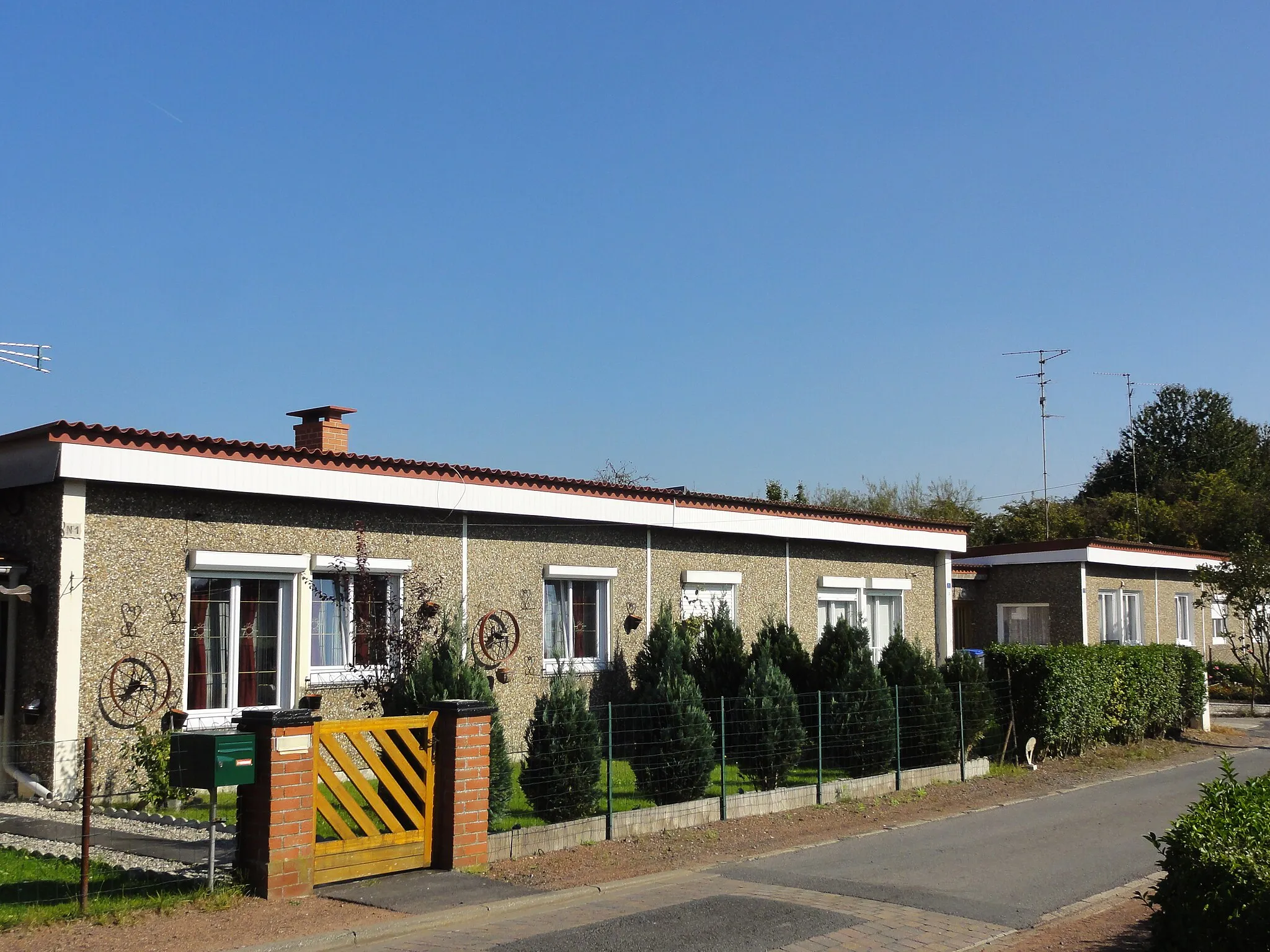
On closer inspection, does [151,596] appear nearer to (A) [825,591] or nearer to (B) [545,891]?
(B) [545,891]

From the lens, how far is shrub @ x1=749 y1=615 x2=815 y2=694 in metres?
17.2

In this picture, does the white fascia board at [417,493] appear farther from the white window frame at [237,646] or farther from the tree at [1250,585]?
the tree at [1250,585]

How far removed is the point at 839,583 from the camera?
22.4 m

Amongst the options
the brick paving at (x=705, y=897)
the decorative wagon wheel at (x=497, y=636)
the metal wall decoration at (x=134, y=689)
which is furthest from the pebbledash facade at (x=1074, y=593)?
the metal wall decoration at (x=134, y=689)

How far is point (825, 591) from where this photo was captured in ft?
73.3

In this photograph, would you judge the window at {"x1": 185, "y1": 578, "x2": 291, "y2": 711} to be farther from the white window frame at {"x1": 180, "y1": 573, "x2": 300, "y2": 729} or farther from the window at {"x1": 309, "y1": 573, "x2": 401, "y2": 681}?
the window at {"x1": 309, "y1": 573, "x2": 401, "y2": 681}

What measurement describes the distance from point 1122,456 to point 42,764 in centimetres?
7024

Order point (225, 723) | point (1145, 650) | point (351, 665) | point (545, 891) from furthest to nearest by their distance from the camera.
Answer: point (1145, 650) → point (351, 665) → point (225, 723) → point (545, 891)

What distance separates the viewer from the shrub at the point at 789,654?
56.3ft

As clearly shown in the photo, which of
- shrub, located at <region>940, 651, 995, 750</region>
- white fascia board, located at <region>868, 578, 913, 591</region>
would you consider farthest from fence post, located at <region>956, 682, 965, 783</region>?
white fascia board, located at <region>868, 578, 913, 591</region>

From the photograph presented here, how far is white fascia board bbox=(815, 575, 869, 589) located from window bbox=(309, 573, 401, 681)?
9506mm

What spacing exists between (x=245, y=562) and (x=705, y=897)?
6.84 metres

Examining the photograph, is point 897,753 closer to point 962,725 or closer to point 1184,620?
point 962,725

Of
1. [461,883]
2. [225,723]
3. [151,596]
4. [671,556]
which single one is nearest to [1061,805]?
[671,556]
